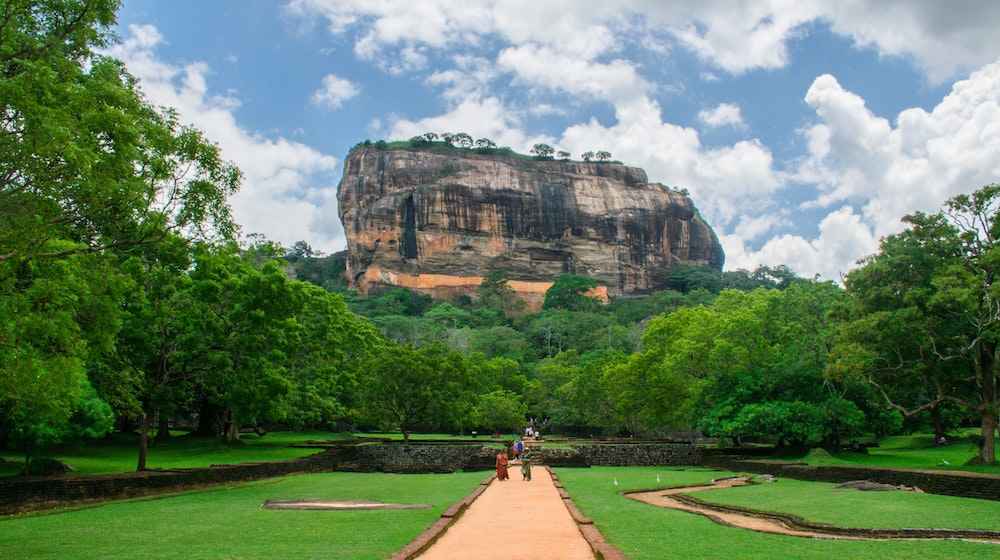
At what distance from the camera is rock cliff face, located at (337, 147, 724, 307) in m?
126

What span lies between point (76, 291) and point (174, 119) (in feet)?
Result: 12.6

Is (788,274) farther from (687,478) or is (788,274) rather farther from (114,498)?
(114,498)

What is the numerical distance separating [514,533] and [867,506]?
7542 mm

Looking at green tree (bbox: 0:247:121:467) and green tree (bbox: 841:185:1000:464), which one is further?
green tree (bbox: 841:185:1000:464)

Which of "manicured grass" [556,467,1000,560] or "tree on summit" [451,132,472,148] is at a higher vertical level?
"tree on summit" [451,132,472,148]

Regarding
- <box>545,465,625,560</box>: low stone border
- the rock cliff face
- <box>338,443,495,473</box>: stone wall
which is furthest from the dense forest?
the rock cliff face

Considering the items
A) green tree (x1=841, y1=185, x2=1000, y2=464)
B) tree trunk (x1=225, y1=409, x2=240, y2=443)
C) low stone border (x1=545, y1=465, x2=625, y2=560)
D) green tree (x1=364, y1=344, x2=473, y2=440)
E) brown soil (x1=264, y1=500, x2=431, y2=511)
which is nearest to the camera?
low stone border (x1=545, y1=465, x2=625, y2=560)

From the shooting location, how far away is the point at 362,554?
8984 millimetres

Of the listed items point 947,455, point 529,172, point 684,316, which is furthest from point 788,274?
point 947,455

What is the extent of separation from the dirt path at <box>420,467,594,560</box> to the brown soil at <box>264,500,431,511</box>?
4.85 ft

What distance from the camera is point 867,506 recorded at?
1440 cm

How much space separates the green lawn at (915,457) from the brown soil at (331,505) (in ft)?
54.0

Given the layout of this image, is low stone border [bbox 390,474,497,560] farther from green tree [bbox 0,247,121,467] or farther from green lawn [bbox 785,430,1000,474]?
green lawn [bbox 785,430,1000,474]

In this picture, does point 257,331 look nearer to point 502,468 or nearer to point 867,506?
point 502,468
